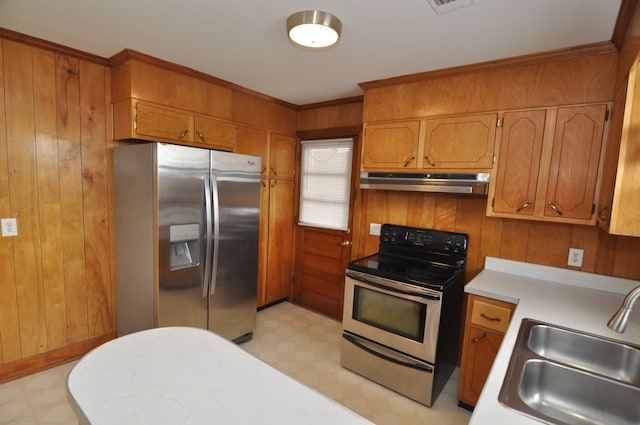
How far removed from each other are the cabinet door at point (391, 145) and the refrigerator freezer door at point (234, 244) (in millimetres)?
987

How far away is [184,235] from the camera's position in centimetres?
231

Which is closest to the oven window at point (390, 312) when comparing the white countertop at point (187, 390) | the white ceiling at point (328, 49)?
the white countertop at point (187, 390)

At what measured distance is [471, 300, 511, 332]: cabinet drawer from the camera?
6.14 ft

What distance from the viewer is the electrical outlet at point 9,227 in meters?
2.11

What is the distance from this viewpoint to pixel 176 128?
2.53m

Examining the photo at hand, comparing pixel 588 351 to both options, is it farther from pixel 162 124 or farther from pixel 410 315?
pixel 162 124

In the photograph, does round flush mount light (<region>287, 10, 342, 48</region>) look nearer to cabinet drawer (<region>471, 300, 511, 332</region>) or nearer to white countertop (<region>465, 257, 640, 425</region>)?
white countertop (<region>465, 257, 640, 425</region>)

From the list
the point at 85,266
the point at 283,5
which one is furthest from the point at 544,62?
the point at 85,266

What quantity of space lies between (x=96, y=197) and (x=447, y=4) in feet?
8.95

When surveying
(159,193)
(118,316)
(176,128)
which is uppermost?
(176,128)

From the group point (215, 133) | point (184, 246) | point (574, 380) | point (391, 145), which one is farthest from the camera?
point (215, 133)

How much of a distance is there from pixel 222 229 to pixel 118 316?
1128 millimetres

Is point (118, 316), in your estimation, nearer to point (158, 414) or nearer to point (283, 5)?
point (158, 414)

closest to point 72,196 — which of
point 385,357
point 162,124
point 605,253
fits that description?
point 162,124
